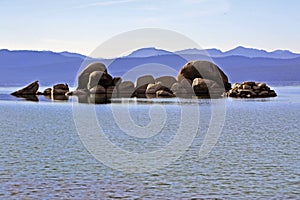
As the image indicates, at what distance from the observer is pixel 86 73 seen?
384 ft

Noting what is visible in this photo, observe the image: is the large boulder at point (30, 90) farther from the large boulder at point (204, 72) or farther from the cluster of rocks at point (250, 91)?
the cluster of rocks at point (250, 91)

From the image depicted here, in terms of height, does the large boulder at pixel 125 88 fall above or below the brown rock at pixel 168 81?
below

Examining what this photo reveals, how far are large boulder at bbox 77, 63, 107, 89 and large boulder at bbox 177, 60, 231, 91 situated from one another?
1732 cm

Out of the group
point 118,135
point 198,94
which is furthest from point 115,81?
point 118,135

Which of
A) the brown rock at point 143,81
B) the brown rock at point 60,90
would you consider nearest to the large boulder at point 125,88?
the brown rock at point 143,81

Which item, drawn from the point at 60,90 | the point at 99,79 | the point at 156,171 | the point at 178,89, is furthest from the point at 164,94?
the point at 156,171

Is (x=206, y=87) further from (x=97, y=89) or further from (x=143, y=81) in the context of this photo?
(x=97, y=89)

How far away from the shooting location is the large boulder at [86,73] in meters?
117

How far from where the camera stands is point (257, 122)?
53.1 m

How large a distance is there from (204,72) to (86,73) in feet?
81.9

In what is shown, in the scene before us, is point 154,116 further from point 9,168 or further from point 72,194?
point 72,194

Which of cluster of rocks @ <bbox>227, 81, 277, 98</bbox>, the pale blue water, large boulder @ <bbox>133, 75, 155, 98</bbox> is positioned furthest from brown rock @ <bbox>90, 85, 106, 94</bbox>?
the pale blue water

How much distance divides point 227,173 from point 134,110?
146 ft

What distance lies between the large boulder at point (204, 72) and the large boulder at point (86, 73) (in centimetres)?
1732
